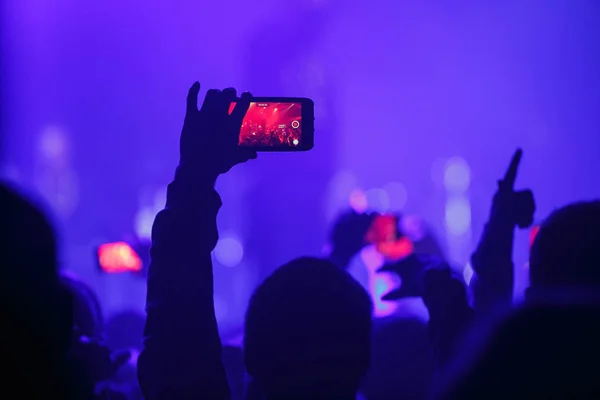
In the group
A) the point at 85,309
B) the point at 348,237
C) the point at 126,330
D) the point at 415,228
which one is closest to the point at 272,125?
the point at 85,309

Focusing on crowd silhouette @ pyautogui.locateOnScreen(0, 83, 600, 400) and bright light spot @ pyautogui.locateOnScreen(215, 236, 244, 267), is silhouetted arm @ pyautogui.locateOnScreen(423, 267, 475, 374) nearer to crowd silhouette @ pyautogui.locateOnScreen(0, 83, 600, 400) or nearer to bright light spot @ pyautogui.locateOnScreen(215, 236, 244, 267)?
crowd silhouette @ pyautogui.locateOnScreen(0, 83, 600, 400)

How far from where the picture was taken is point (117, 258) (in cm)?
235

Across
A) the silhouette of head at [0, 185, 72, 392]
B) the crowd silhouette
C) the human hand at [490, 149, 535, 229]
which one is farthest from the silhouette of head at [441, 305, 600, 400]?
the human hand at [490, 149, 535, 229]

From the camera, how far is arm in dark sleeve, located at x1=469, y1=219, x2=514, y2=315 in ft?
5.17

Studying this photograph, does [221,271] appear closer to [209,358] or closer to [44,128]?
[44,128]

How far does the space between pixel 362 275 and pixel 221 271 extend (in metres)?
Answer: 9.00

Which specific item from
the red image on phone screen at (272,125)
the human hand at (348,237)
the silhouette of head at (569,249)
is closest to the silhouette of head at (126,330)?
the human hand at (348,237)

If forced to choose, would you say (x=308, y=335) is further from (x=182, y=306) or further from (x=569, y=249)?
(x=569, y=249)

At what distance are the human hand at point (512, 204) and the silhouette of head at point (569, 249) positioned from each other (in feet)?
1.82

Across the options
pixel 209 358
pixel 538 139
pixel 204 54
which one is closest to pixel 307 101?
pixel 209 358

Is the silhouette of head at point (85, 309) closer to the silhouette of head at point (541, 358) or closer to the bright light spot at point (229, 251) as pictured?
the silhouette of head at point (541, 358)

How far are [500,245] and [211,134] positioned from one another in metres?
0.88

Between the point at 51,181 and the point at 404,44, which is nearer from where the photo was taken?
the point at 404,44

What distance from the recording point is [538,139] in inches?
358
